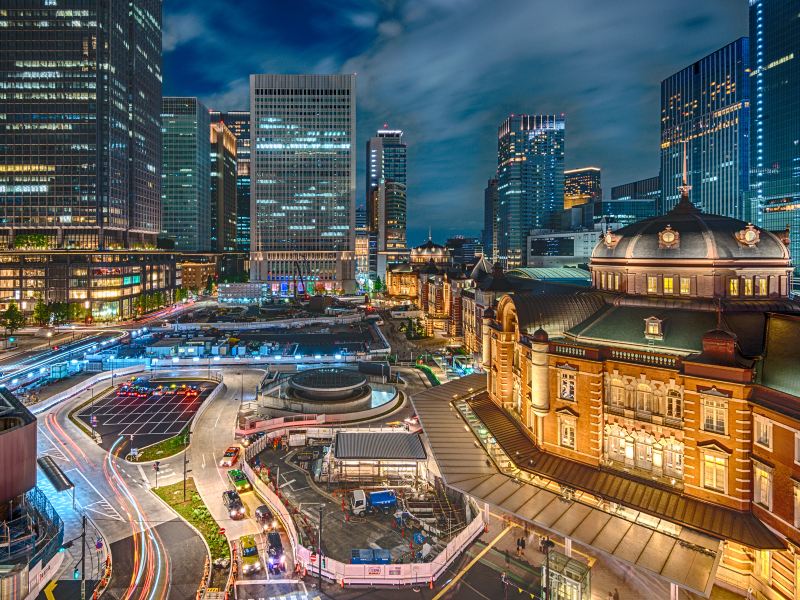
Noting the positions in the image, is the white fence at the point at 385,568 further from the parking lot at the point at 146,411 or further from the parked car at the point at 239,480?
the parking lot at the point at 146,411

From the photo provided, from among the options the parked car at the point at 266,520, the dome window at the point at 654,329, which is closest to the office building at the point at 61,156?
the parked car at the point at 266,520

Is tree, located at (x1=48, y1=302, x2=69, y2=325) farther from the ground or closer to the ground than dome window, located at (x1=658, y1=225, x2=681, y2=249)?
closer to the ground

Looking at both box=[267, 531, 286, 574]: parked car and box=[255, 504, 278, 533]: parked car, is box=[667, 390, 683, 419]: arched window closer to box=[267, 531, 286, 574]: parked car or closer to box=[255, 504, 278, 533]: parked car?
box=[267, 531, 286, 574]: parked car

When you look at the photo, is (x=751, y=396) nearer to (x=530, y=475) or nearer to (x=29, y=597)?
(x=530, y=475)

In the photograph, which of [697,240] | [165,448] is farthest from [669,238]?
[165,448]

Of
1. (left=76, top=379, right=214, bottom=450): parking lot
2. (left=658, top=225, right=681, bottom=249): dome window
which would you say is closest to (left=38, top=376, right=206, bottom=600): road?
(left=76, top=379, right=214, bottom=450): parking lot

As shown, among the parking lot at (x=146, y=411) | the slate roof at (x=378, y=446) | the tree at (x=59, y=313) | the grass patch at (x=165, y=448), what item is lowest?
the grass patch at (x=165, y=448)

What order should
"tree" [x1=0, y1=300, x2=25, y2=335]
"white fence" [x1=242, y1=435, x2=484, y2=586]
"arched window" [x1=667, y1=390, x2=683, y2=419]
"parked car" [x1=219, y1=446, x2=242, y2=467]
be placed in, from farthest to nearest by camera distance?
"tree" [x1=0, y1=300, x2=25, y2=335] → "parked car" [x1=219, y1=446, x2=242, y2=467] → "arched window" [x1=667, y1=390, x2=683, y2=419] → "white fence" [x1=242, y1=435, x2=484, y2=586]
